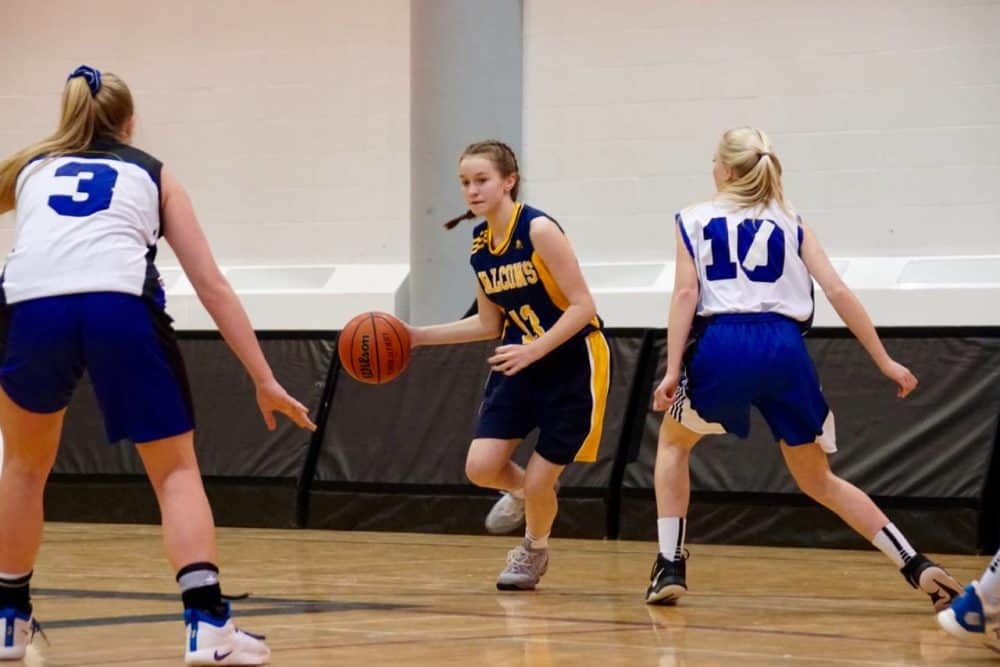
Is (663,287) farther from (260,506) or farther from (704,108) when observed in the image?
(260,506)

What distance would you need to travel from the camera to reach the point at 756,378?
4828mm

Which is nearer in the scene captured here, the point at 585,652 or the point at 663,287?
the point at 585,652

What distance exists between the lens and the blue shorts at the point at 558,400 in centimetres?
550

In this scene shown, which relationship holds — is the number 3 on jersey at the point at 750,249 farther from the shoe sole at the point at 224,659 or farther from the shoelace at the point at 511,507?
the shoe sole at the point at 224,659

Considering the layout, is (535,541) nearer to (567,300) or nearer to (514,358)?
(514,358)

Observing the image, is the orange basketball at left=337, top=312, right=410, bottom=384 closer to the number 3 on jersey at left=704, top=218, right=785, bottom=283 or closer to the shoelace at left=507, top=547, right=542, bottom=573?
the shoelace at left=507, top=547, right=542, bottom=573

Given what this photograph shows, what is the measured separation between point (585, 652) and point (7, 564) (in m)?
1.43

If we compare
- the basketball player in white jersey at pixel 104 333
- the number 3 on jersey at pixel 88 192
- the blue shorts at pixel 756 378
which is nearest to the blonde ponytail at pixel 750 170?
the blue shorts at pixel 756 378

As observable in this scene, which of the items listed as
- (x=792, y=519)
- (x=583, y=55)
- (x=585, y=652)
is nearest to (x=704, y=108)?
(x=583, y=55)

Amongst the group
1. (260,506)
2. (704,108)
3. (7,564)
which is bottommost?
(260,506)

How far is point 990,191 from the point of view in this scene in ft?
31.3

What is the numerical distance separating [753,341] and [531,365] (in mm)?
978

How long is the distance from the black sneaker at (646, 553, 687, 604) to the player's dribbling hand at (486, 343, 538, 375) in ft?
2.57

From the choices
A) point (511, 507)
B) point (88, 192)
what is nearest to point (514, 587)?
point (511, 507)
